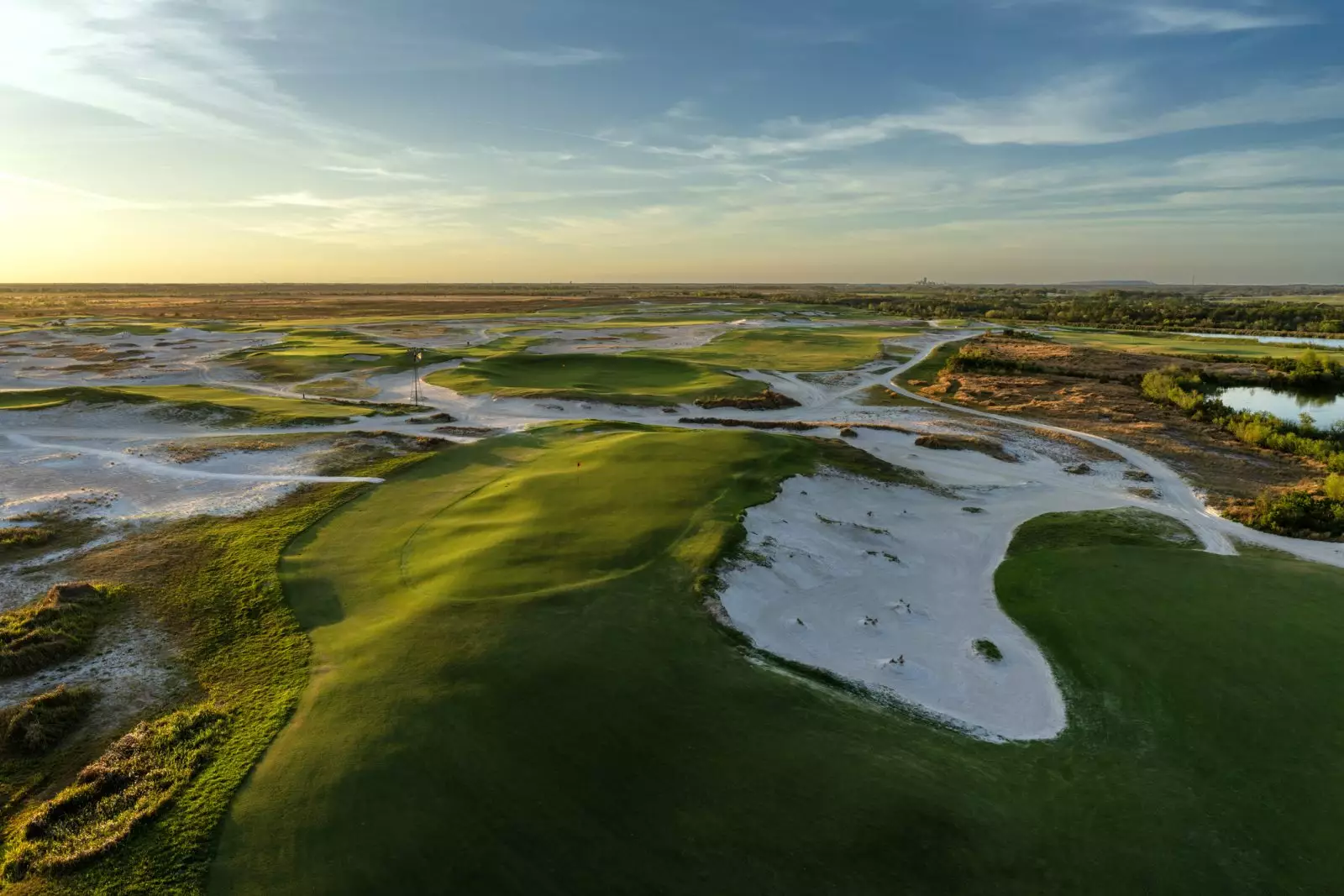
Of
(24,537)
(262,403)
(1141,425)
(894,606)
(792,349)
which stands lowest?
(894,606)

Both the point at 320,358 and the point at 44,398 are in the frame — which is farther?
the point at 320,358

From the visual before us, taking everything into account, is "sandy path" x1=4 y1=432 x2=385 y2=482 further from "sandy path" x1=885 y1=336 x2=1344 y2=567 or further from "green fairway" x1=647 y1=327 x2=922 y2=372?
"green fairway" x1=647 y1=327 x2=922 y2=372

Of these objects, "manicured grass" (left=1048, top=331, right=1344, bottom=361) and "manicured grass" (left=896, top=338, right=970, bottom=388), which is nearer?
"manicured grass" (left=896, top=338, right=970, bottom=388)

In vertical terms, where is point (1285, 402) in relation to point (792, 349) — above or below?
below

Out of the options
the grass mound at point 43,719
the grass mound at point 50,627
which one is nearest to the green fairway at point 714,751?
the grass mound at point 43,719

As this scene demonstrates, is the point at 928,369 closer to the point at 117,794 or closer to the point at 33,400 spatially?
the point at 117,794

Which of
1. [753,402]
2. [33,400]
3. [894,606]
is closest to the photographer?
[894,606]

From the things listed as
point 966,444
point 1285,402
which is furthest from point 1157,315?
point 966,444

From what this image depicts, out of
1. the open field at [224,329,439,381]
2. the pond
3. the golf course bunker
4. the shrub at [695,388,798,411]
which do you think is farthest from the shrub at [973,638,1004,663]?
the open field at [224,329,439,381]
